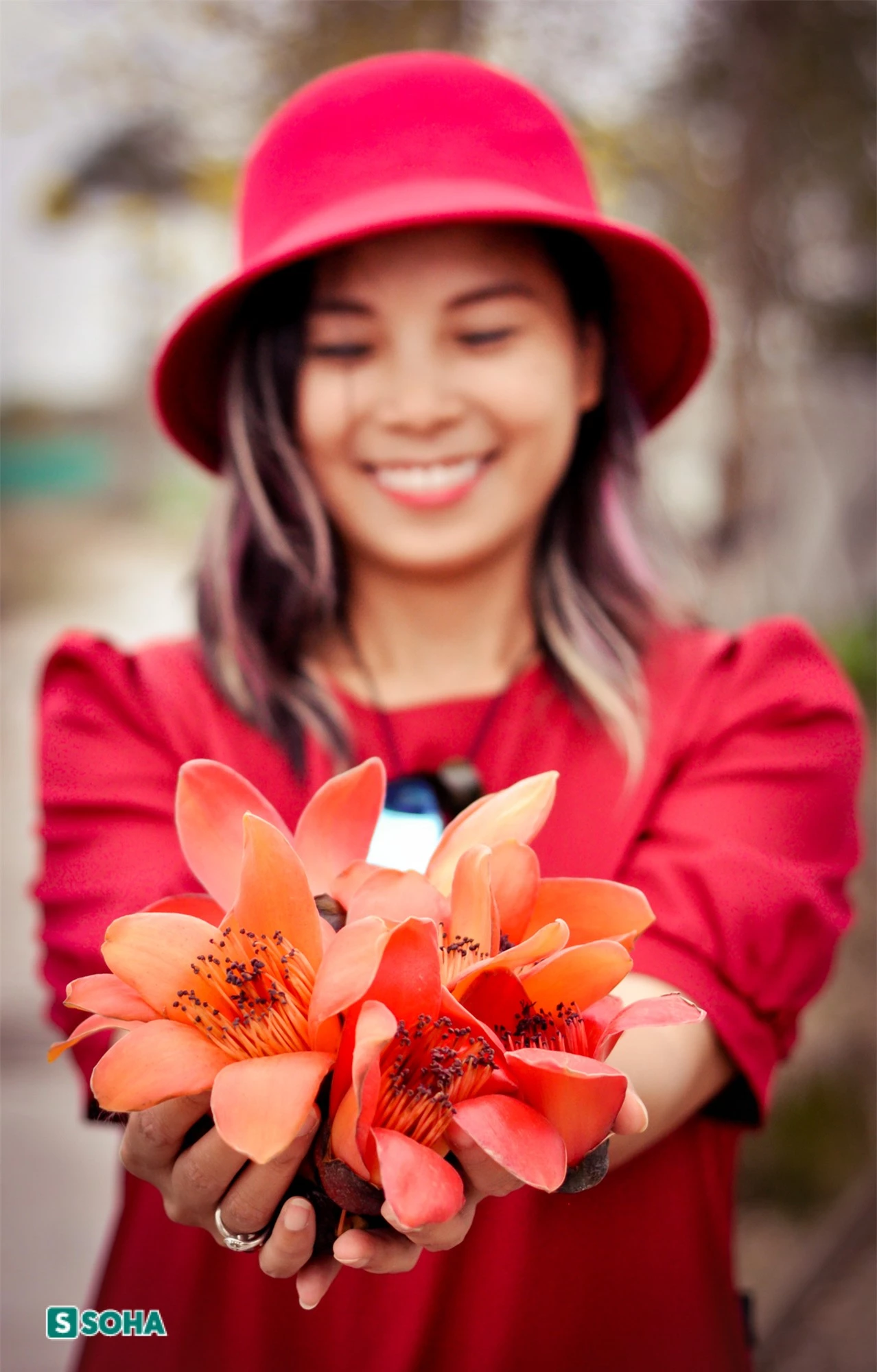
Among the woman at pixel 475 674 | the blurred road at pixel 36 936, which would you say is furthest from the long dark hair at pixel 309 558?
the blurred road at pixel 36 936

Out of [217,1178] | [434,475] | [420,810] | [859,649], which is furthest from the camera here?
[859,649]

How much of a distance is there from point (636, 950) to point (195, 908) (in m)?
0.29

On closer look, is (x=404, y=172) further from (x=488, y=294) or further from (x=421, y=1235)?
(x=421, y=1235)

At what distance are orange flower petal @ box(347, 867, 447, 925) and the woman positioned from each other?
0.23 metres

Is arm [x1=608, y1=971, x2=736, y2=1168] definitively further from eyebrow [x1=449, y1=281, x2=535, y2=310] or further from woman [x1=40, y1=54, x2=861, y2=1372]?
eyebrow [x1=449, y1=281, x2=535, y2=310]

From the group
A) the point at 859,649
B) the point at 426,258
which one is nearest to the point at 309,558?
the point at 426,258

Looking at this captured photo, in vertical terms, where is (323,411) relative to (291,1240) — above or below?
above

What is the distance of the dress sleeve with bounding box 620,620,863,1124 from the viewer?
63cm

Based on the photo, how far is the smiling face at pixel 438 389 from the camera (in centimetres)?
72

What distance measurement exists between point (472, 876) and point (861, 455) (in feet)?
6.48

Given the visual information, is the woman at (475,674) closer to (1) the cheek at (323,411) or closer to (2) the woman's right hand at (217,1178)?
(1) the cheek at (323,411)

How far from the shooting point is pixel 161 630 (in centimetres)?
205

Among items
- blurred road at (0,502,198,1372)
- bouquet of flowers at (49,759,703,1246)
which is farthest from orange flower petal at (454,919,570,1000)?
blurred road at (0,502,198,1372)

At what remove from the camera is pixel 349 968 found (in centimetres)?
36
